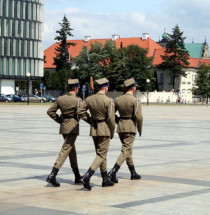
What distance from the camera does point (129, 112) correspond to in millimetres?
11445

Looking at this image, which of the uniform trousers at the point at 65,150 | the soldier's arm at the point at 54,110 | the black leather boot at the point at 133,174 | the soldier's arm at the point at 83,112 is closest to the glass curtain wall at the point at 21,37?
the black leather boot at the point at 133,174

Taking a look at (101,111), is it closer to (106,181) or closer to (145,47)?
(106,181)

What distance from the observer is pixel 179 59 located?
14150cm

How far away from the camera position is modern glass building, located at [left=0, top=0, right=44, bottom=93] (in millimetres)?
107562

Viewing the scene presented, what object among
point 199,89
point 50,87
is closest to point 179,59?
point 199,89

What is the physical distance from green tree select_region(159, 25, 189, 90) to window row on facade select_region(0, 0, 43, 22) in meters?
36.8

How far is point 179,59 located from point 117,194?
13286 centimetres

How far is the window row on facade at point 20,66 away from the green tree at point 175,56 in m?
36.0

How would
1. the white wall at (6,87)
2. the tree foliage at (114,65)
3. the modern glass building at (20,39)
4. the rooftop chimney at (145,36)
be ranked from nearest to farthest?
the modern glass building at (20,39) → the white wall at (6,87) → the tree foliage at (114,65) → the rooftop chimney at (145,36)

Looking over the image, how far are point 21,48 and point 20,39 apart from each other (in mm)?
1501

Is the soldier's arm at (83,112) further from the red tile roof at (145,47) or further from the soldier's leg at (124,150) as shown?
the red tile roof at (145,47)

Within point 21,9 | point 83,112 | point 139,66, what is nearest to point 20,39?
point 21,9

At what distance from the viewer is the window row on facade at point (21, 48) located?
354 feet

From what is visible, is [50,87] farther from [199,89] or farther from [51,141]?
[51,141]
